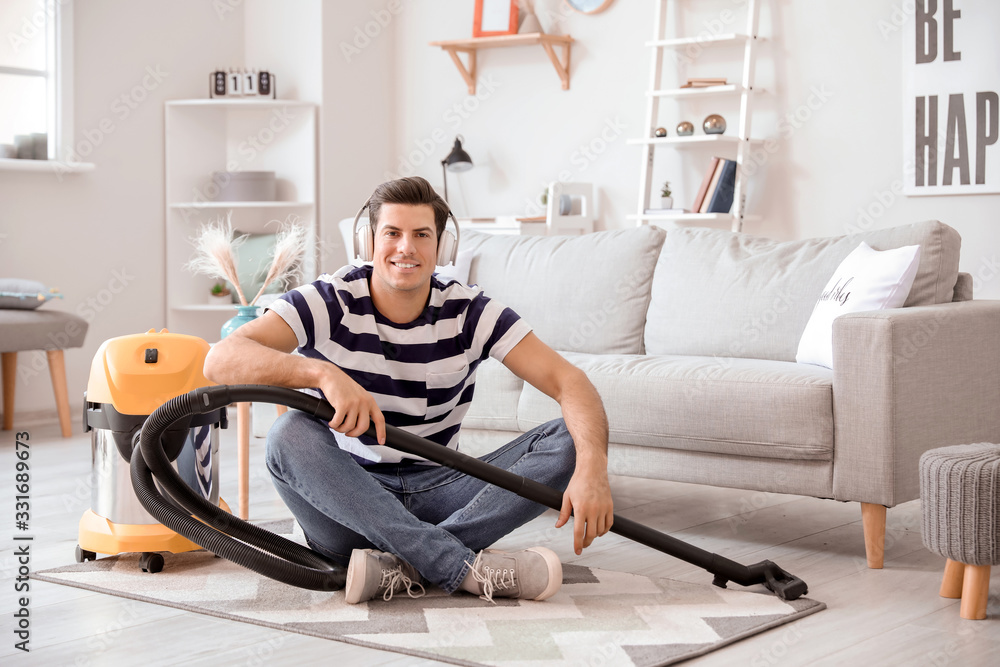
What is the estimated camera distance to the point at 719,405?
254 cm

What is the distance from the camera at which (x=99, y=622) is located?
193 cm

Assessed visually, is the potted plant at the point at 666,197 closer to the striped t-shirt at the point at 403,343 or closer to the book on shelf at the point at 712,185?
the book on shelf at the point at 712,185

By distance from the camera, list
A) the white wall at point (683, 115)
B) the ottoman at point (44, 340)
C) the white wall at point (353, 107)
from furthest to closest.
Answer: the white wall at point (353, 107), the white wall at point (683, 115), the ottoman at point (44, 340)

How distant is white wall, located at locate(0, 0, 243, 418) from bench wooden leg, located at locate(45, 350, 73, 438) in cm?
32

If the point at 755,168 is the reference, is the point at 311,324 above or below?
below

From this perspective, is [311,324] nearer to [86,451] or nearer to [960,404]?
[960,404]

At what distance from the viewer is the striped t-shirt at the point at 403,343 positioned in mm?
2104

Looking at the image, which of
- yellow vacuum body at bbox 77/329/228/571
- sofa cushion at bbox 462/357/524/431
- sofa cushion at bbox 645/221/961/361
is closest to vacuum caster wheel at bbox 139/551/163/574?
yellow vacuum body at bbox 77/329/228/571

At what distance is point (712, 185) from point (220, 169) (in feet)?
8.21

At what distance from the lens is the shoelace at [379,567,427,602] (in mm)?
2014

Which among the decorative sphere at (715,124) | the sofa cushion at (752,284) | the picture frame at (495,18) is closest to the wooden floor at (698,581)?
the sofa cushion at (752,284)

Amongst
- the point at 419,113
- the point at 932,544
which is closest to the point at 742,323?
the point at 932,544

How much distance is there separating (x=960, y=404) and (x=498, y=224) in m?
2.67

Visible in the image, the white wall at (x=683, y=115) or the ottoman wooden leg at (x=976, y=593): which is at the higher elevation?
the white wall at (x=683, y=115)
